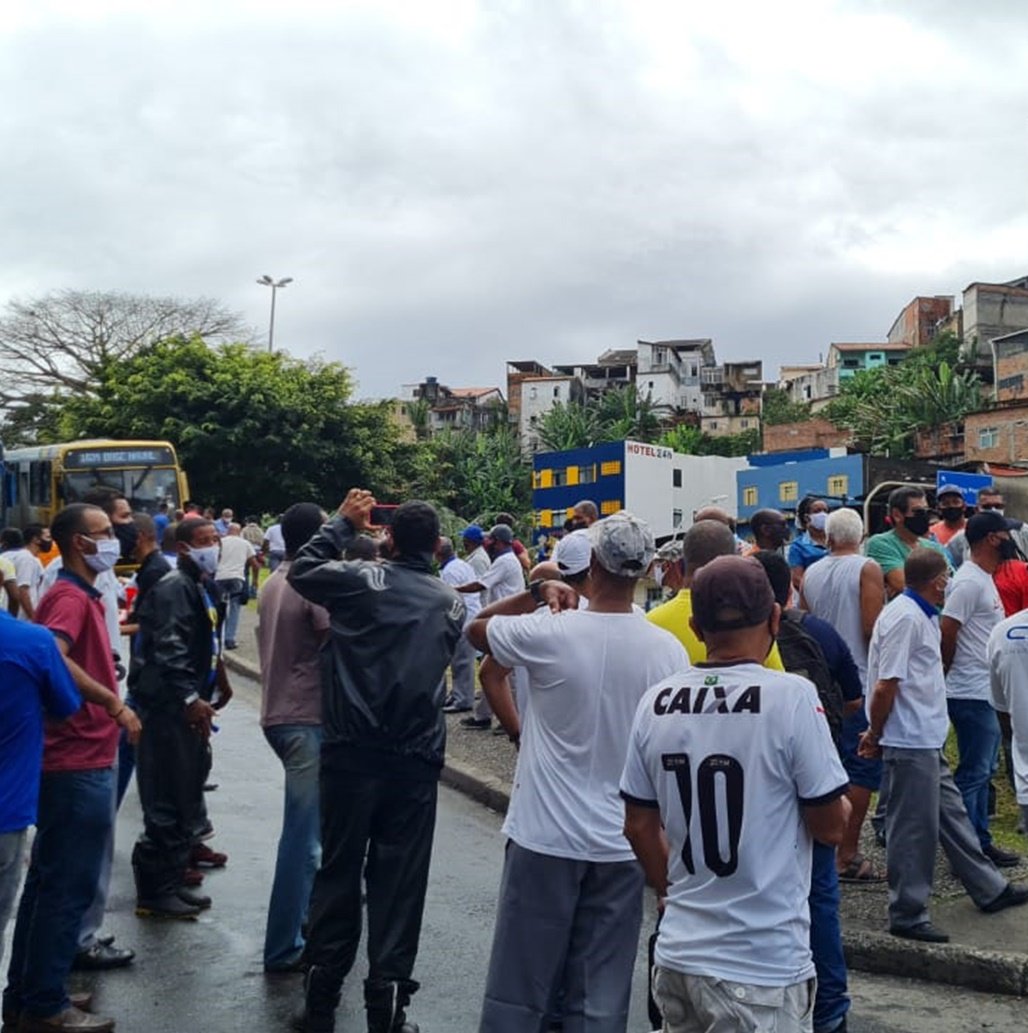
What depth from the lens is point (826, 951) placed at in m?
5.03

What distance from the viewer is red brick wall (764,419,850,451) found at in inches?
2781

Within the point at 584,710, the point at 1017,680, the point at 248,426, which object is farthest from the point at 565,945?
the point at 248,426

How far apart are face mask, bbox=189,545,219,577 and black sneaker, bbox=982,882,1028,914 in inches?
170

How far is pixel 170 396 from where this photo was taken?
1684 inches

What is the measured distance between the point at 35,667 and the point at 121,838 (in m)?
4.04

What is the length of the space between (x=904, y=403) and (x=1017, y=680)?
6131cm

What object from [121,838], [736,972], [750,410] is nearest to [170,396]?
[121,838]

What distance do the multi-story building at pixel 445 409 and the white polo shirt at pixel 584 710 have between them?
80590 mm

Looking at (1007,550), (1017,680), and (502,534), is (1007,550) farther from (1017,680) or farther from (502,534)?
(502,534)

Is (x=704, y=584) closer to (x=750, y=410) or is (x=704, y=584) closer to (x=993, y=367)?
(x=993, y=367)

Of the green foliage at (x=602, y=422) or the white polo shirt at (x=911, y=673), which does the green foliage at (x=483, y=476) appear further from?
the white polo shirt at (x=911, y=673)

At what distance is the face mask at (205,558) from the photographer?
6.66 metres

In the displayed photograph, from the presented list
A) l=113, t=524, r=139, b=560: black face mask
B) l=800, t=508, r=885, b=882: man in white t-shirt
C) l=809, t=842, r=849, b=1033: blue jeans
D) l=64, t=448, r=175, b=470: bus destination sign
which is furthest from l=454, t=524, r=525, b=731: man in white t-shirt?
l=64, t=448, r=175, b=470: bus destination sign

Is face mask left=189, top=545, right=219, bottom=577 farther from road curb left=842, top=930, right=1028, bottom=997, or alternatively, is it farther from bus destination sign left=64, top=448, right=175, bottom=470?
bus destination sign left=64, top=448, right=175, bottom=470
